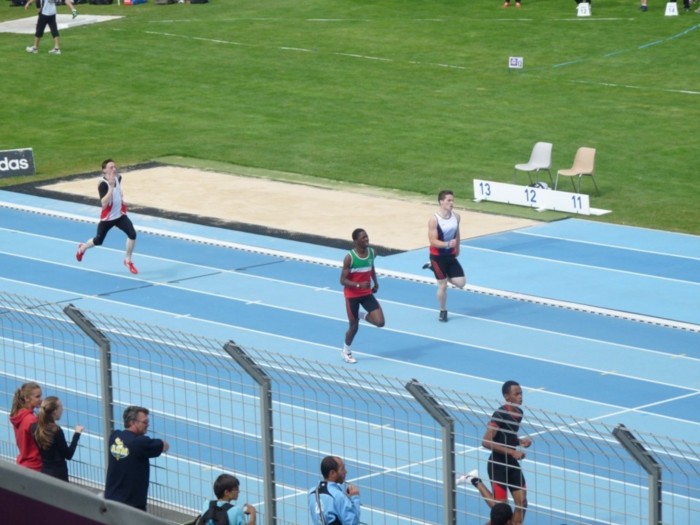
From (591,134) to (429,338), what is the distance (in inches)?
538

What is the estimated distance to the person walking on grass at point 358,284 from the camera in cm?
1568

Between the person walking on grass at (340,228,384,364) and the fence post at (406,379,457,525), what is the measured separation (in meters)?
7.96

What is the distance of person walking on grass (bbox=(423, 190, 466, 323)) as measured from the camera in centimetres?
1753

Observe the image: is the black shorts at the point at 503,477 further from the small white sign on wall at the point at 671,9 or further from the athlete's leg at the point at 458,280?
the small white sign on wall at the point at 671,9

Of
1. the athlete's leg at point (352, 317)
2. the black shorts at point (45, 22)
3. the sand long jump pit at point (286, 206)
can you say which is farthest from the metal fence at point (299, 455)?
the black shorts at point (45, 22)

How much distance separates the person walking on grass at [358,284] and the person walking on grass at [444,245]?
1.81 metres

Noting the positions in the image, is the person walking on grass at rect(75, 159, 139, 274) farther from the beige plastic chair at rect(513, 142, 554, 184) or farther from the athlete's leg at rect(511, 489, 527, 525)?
the athlete's leg at rect(511, 489, 527, 525)

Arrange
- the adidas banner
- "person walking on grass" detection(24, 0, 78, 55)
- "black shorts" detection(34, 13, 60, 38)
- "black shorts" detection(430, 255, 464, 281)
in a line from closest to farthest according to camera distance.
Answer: "black shorts" detection(430, 255, 464, 281), the adidas banner, "person walking on grass" detection(24, 0, 78, 55), "black shorts" detection(34, 13, 60, 38)

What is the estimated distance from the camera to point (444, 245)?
17.5 metres

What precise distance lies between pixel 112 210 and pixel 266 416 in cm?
1193

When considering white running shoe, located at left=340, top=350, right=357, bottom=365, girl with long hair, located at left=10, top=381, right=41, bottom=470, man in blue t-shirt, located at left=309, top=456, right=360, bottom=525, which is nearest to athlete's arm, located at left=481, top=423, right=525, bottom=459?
man in blue t-shirt, located at left=309, top=456, right=360, bottom=525

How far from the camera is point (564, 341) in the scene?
17.1 meters

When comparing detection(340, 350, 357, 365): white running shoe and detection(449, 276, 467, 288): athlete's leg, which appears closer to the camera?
detection(340, 350, 357, 365): white running shoe

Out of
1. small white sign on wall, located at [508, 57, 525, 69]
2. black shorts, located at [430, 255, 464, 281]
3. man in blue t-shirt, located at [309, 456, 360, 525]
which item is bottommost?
black shorts, located at [430, 255, 464, 281]
